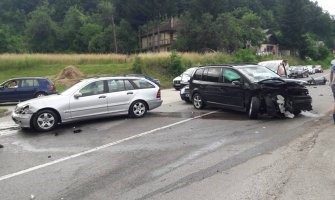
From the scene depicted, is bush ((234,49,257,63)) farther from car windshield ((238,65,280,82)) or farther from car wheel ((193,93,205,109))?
car windshield ((238,65,280,82))

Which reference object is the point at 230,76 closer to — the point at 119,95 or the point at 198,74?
the point at 198,74

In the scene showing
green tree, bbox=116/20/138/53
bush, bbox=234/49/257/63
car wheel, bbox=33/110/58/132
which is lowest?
car wheel, bbox=33/110/58/132

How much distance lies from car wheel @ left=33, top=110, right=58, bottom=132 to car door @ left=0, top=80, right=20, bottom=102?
10860 mm

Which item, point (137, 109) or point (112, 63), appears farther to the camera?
point (112, 63)

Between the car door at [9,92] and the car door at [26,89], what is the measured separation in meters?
0.20

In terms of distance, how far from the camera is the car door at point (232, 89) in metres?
11.8

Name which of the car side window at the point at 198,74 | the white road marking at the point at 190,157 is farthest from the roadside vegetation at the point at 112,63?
the white road marking at the point at 190,157

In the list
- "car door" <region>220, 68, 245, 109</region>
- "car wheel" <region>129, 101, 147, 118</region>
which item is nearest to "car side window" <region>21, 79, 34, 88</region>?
"car wheel" <region>129, 101, 147, 118</region>

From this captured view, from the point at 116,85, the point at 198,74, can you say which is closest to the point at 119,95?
the point at 116,85

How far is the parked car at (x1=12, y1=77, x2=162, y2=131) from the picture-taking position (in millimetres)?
11203

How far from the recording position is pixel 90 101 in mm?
11805

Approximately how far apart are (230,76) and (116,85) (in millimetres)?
3693

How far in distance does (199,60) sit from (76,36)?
49447 millimetres

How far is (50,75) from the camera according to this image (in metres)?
36.5
